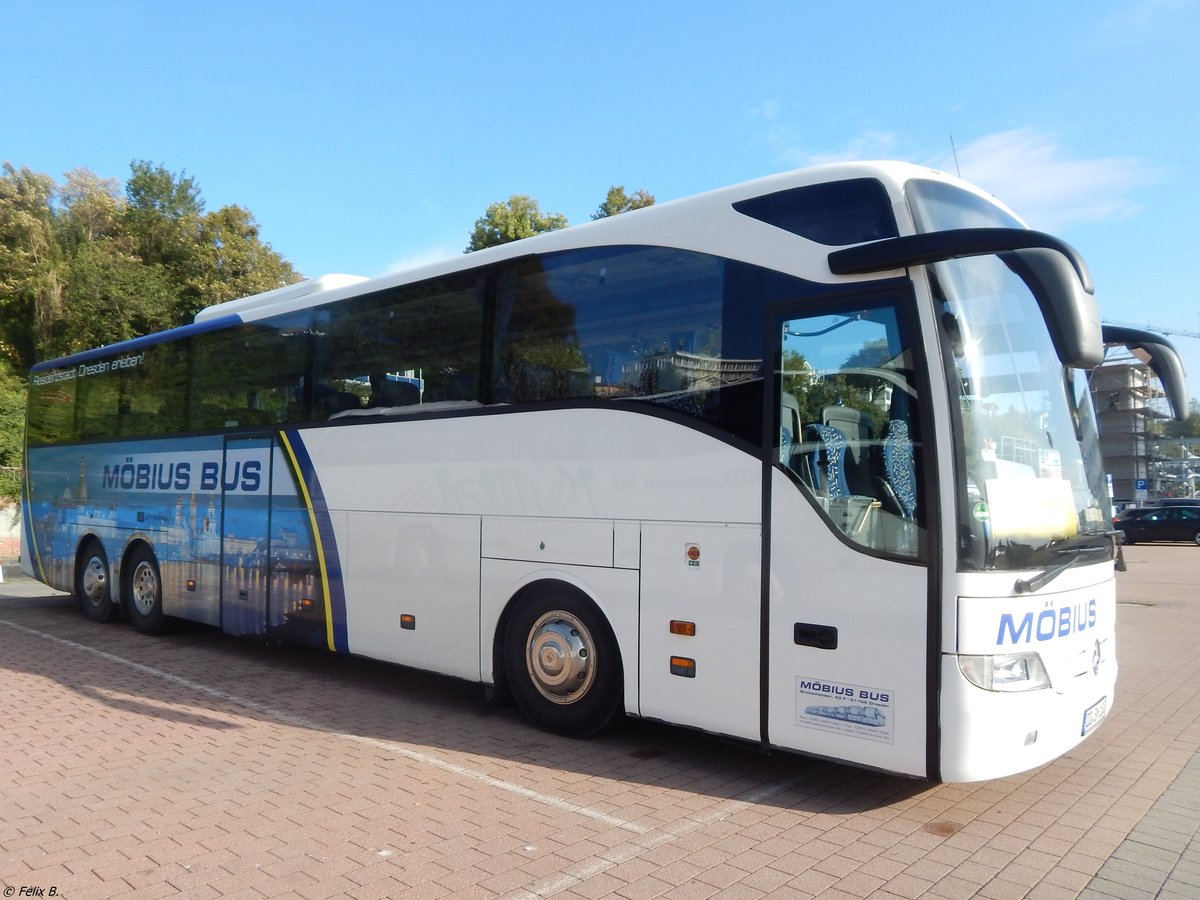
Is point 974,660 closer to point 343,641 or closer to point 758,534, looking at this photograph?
point 758,534

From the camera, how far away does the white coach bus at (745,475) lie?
15.5 feet

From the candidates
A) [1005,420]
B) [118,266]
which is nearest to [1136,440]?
[118,266]

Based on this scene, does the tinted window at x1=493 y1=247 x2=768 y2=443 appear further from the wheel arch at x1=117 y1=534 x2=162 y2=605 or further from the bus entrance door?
the wheel arch at x1=117 y1=534 x2=162 y2=605

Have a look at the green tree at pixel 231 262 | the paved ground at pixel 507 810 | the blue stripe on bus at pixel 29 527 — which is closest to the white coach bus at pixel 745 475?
the paved ground at pixel 507 810

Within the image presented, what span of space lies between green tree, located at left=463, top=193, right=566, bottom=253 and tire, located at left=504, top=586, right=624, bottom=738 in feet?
80.1

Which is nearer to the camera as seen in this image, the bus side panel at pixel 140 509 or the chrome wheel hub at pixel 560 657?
the chrome wheel hub at pixel 560 657

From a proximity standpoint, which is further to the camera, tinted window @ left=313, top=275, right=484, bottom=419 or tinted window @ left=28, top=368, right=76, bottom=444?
tinted window @ left=28, top=368, right=76, bottom=444

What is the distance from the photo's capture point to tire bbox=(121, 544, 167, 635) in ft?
36.0

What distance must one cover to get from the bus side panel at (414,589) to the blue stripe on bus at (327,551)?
107mm

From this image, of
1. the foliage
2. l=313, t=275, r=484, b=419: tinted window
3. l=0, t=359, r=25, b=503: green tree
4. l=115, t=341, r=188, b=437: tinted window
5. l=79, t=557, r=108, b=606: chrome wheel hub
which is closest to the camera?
l=313, t=275, r=484, b=419: tinted window

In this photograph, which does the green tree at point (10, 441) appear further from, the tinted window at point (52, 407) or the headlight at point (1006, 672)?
the headlight at point (1006, 672)

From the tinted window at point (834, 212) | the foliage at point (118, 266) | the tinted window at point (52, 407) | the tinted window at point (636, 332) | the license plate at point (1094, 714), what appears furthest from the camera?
the foliage at point (118, 266)

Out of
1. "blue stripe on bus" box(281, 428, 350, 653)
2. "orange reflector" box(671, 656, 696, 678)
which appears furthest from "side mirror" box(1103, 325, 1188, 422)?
"blue stripe on bus" box(281, 428, 350, 653)

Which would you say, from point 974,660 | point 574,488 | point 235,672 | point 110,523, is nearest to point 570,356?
point 574,488
